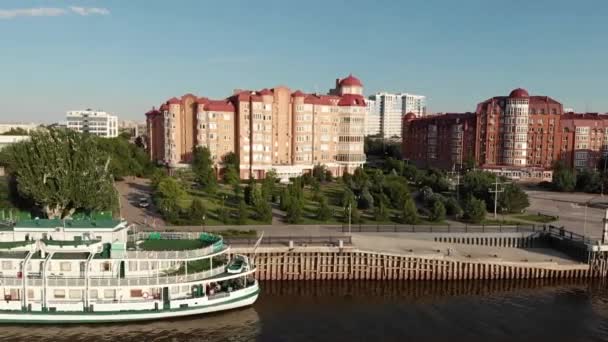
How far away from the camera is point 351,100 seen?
→ 110m

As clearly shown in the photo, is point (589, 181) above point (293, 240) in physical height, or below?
above

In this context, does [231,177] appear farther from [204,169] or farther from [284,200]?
[284,200]

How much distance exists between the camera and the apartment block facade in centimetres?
9862

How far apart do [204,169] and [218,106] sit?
19381 mm

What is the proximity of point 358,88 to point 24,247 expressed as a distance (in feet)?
294

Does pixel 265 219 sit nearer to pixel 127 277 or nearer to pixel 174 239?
pixel 174 239

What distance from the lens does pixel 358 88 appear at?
116m

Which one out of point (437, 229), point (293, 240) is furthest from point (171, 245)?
point (437, 229)

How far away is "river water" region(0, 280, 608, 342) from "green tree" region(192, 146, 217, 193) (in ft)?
120

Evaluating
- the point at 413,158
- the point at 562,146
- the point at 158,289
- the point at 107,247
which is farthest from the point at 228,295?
the point at 413,158

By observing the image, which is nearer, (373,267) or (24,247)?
(24,247)

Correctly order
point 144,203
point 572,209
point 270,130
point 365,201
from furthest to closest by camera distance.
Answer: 1. point 270,130
2. point 572,209
3. point 365,201
4. point 144,203

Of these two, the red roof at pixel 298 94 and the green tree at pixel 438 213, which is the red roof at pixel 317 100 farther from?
the green tree at pixel 438 213

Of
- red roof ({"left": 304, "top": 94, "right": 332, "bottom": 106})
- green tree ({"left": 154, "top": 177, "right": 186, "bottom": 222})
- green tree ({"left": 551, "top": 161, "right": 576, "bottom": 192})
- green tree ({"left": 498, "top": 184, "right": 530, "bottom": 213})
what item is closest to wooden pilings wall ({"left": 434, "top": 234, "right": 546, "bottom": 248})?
green tree ({"left": 498, "top": 184, "right": 530, "bottom": 213})
